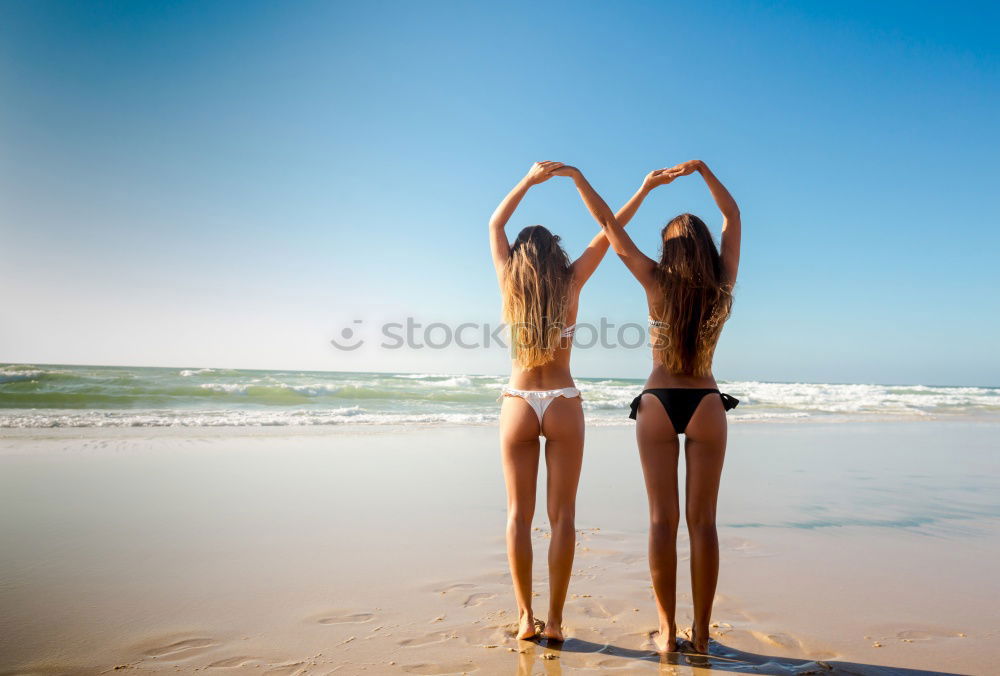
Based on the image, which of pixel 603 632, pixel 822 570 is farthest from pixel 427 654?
pixel 822 570

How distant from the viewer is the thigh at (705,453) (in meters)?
2.81

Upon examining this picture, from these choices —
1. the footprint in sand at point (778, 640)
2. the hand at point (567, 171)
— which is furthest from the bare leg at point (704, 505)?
the hand at point (567, 171)

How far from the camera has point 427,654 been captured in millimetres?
2740

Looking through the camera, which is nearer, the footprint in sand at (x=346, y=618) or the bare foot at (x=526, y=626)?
the bare foot at (x=526, y=626)

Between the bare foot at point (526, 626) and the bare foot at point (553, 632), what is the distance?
63 mm

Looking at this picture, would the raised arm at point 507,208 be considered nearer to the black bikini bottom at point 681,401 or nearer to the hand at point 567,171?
the hand at point 567,171

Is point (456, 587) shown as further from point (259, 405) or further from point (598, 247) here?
point (259, 405)

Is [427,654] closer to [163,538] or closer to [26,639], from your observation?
[26,639]

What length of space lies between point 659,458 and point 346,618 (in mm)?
1902

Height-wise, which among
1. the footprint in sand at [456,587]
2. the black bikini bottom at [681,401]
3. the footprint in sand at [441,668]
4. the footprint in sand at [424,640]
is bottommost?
the footprint in sand at [456,587]

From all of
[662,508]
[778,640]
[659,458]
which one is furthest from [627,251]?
[778,640]

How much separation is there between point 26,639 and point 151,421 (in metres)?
9.47

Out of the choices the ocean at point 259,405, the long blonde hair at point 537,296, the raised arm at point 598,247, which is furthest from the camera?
the ocean at point 259,405

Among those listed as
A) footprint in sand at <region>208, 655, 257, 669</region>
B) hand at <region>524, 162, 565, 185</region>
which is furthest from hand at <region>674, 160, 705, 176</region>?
footprint in sand at <region>208, 655, 257, 669</region>
